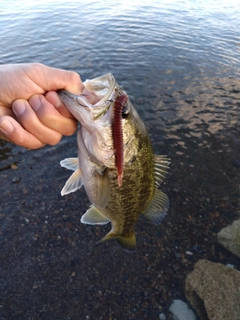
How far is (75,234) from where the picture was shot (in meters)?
5.11

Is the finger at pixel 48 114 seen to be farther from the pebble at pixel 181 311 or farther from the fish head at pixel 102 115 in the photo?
the pebble at pixel 181 311

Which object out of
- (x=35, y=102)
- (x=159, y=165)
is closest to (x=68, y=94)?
A: (x=35, y=102)

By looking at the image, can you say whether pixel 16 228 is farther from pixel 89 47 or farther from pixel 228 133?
pixel 89 47

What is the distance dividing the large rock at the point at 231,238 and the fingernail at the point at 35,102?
425cm

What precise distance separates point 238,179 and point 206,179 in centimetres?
77

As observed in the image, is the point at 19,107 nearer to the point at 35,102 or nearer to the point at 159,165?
the point at 35,102

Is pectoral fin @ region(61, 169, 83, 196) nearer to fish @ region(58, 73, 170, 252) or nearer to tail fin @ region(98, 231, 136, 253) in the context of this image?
fish @ region(58, 73, 170, 252)

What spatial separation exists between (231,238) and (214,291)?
1234 mm

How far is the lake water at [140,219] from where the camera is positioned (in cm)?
427

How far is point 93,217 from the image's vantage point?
3.00 metres

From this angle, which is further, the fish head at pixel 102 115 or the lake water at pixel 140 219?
the lake water at pixel 140 219

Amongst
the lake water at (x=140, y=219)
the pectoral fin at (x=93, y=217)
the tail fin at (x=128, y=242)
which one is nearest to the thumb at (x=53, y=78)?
the pectoral fin at (x=93, y=217)

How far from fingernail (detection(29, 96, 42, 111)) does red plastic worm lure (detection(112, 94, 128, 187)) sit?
65cm

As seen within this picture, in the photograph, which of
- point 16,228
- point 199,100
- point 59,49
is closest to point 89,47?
point 59,49
